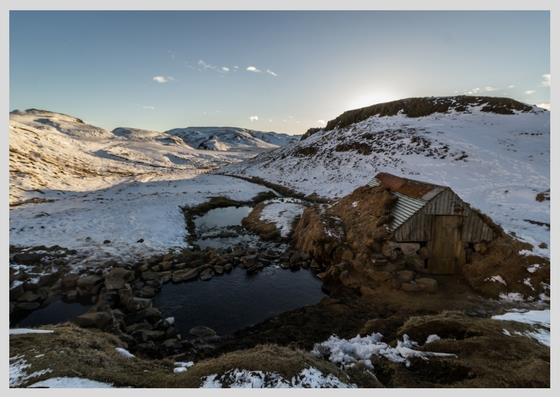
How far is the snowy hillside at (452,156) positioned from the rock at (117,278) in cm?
2437

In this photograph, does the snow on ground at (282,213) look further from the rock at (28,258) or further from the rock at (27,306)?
the rock at (28,258)

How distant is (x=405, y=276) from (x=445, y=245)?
3522mm

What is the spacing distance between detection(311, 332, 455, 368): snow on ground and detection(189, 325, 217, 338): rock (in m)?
4.89

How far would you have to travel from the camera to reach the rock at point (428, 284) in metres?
16.8

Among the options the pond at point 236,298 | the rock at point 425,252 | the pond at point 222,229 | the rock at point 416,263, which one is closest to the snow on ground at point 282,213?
the pond at point 222,229

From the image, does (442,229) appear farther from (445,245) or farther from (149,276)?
(149,276)

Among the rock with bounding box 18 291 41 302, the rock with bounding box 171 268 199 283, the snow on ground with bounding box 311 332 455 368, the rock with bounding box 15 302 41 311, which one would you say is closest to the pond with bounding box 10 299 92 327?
the rock with bounding box 15 302 41 311

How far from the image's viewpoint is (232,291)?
17.8 meters

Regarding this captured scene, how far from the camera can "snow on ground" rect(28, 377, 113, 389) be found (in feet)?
23.5

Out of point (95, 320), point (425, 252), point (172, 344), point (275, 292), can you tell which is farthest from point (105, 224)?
point (425, 252)

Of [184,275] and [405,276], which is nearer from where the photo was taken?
[405,276]

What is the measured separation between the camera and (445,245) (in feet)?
60.8

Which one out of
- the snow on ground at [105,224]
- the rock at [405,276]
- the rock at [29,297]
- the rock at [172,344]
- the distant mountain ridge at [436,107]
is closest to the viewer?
the rock at [172,344]

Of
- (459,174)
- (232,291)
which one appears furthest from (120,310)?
(459,174)
